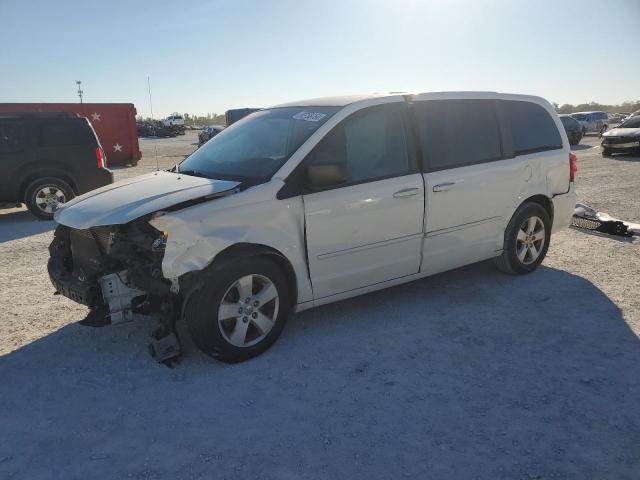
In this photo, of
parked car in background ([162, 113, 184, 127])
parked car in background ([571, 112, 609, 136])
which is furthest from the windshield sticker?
parked car in background ([162, 113, 184, 127])

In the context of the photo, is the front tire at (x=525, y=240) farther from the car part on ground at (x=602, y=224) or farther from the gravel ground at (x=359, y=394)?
the car part on ground at (x=602, y=224)

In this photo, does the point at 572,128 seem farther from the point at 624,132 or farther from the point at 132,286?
the point at 132,286

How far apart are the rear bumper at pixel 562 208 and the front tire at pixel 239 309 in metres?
3.32

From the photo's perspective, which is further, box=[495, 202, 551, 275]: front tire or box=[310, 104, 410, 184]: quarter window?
box=[495, 202, 551, 275]: front tire

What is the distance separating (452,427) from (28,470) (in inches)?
89.5

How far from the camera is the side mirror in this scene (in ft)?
12.1

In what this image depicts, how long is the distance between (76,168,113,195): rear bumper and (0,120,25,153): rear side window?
3.66ft

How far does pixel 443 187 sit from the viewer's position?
4.48 meters

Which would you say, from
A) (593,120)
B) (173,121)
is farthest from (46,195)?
(173,121)

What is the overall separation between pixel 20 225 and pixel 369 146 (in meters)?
7.38

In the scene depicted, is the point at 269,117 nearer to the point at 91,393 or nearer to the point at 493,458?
the point at 91,393

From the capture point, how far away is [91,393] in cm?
334

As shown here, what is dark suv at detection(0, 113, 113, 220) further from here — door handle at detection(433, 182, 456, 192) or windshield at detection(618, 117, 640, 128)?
windshield at detection(618, 117, 640, 128)

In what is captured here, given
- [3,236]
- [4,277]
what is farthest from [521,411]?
[3,236]
